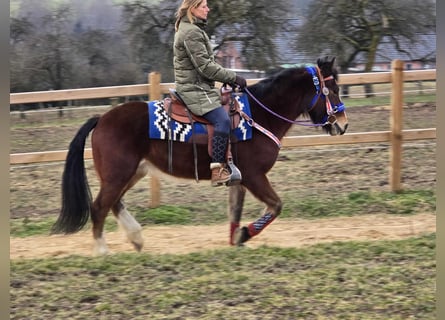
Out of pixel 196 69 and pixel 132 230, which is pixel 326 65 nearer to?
pixel 196 69

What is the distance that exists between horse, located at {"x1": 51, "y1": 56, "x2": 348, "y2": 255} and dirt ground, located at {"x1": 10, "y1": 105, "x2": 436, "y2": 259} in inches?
17.5

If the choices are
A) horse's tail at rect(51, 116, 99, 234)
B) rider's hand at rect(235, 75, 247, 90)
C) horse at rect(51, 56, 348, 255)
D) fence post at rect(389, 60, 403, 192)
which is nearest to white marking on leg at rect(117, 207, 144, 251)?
horse at rect(51, 56, 348, 255)

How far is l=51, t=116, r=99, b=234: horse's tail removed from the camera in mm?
6117

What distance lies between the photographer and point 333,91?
6473 millimetres

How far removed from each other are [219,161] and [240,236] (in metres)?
0.88

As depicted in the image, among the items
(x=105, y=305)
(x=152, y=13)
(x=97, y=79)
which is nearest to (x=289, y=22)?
(x=152, y=13)

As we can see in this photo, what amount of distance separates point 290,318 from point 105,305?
138cm

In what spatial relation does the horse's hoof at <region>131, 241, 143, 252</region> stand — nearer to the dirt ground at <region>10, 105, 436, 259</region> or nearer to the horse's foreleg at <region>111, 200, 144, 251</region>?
the horse's foreleg at <region>111, 200, 144, 251</region>

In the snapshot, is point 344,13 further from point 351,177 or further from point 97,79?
point 351,177

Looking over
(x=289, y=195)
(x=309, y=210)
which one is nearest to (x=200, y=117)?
(x=309, y=210)

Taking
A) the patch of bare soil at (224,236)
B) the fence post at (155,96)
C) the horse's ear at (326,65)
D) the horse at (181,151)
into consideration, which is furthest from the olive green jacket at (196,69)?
the fence post at (155,96)

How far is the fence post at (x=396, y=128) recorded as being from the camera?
844 cm

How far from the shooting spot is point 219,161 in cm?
602

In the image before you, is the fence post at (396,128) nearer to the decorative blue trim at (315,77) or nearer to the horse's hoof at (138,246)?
the decorative blue trim at (315,77)
